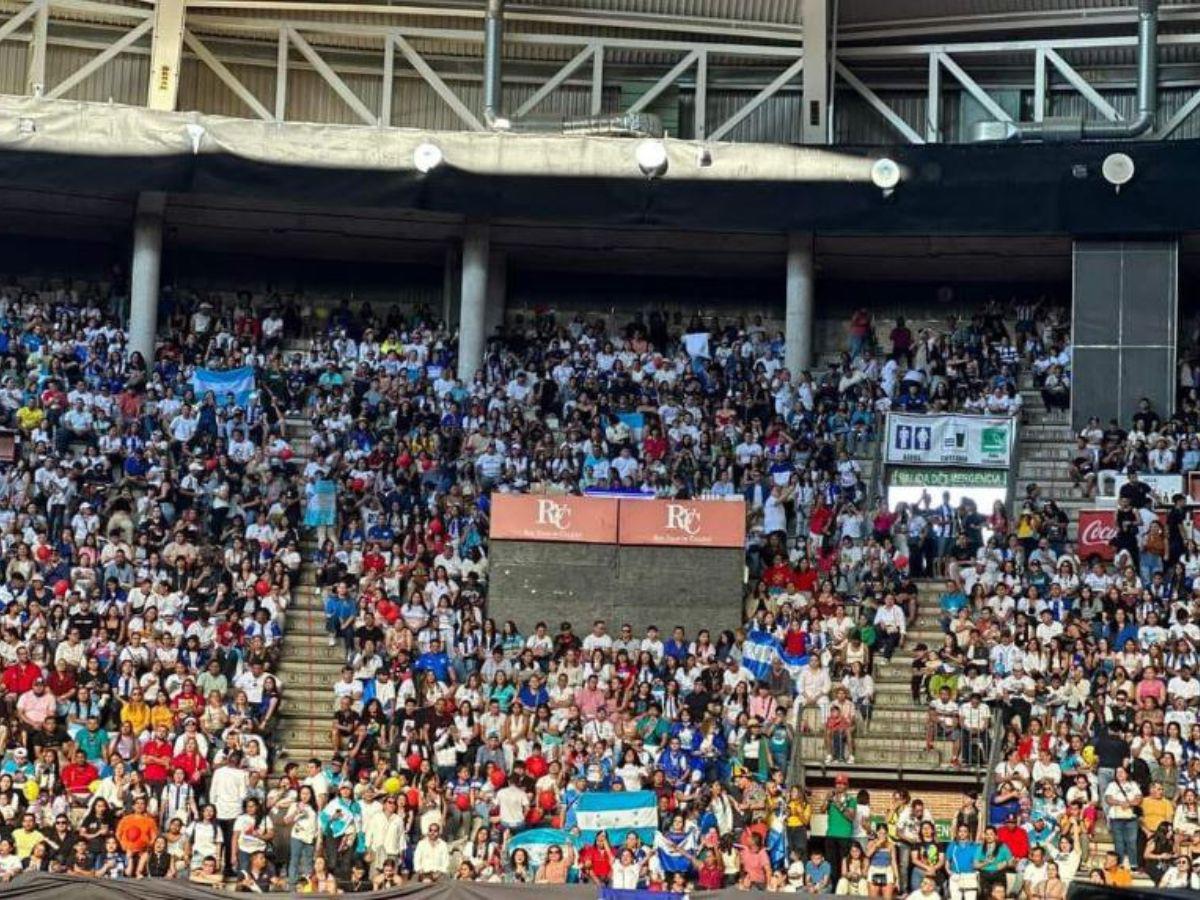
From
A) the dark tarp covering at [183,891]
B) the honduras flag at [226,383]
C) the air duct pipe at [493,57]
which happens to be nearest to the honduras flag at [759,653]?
the dark tarp covering at [183,891]

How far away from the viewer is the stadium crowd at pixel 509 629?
27.9 meters

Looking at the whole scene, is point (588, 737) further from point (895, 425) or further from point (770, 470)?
point (895, 425)

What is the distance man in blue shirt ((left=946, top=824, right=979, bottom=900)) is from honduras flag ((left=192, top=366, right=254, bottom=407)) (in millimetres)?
18305

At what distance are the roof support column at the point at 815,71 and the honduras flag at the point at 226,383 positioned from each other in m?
11.2

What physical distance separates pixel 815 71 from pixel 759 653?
14581 mm

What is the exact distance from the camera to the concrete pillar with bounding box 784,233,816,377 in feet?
142

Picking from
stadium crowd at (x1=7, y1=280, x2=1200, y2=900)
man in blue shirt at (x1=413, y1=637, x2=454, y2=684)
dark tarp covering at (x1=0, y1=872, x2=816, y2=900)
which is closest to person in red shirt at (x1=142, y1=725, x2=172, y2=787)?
stadium crowd at (x1=7, y1=280, x2=1200, y2=900)

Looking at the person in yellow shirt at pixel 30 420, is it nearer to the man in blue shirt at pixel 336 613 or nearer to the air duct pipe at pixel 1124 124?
the man in blue shirt at pixel 336 613

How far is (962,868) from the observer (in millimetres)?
26750

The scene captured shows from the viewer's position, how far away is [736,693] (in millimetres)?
31281

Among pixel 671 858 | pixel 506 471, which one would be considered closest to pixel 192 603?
pixel 506 471

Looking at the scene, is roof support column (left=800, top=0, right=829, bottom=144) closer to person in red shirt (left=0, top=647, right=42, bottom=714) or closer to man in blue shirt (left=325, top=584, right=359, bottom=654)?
man in blue shirt (left=325, top=584, right=359, bottom=654)

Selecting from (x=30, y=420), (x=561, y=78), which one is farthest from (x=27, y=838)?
(x=561, y=78)

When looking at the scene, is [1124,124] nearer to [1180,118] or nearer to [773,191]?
[1180,118]
